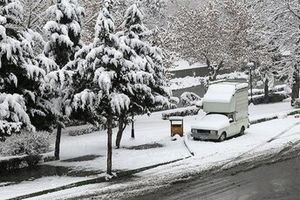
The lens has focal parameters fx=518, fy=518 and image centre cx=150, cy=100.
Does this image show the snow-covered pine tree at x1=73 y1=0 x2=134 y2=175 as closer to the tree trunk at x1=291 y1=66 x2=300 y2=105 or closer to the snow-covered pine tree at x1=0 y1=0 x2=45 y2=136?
the snow-covered pine tree at x1=0 y1=0 x2=45 y2=136

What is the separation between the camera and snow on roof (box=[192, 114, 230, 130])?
25438 millimetres

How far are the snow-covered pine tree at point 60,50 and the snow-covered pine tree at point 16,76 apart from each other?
80cm

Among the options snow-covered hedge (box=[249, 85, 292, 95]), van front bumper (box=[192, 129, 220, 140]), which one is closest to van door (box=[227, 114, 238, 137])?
van front bumper (box=[192, 129, 220, 140])

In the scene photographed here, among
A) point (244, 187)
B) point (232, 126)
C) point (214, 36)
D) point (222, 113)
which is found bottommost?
point (244, 187)

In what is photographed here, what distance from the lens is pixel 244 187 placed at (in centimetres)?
1666

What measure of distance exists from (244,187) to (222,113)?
1023cm

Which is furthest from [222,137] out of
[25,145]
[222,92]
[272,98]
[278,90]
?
[278,90]

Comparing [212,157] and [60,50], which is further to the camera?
[60,50]

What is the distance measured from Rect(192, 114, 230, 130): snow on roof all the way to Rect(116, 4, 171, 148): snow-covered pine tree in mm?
2671

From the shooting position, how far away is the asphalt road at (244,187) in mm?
15500

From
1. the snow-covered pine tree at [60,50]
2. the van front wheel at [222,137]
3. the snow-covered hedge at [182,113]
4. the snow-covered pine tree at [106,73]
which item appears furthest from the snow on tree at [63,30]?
the snow-covered hedge at [182,113]

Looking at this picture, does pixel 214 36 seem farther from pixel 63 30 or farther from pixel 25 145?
pixel 25 145

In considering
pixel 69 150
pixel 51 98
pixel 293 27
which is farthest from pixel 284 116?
pixel 51 98

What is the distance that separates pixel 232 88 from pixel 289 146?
14.1 ft
